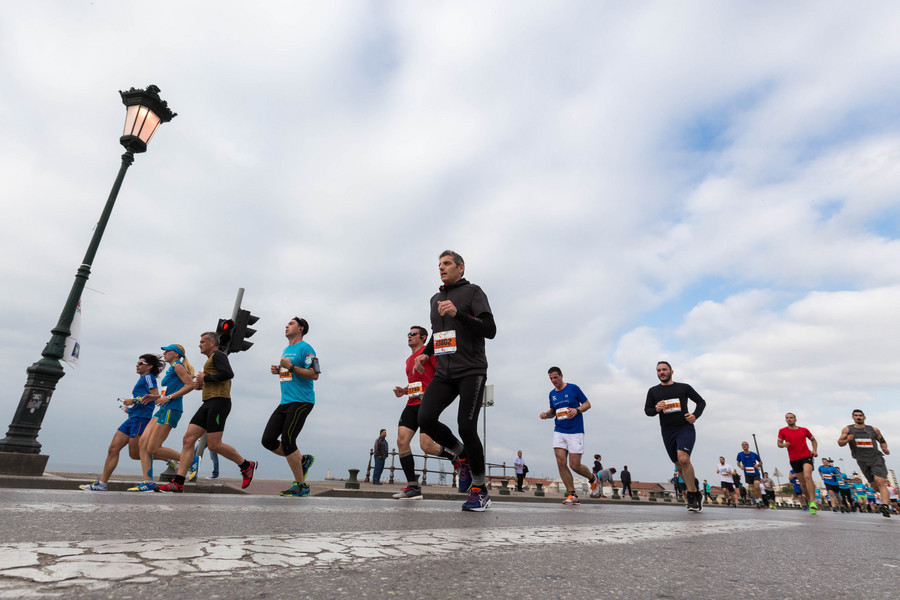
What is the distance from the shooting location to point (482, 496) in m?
4.60

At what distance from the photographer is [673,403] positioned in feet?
26.6

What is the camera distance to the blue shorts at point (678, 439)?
787 cm

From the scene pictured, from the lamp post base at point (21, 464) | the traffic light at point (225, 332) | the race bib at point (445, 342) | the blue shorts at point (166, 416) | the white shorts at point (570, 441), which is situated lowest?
the lamp post base at point (21, 464)

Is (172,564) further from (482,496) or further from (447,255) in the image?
(447,255)

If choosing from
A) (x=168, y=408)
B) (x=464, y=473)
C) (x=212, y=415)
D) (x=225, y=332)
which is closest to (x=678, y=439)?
(x=464, y=473)

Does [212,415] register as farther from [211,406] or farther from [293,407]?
[293,407]

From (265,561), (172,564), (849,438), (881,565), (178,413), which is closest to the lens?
(172,564)

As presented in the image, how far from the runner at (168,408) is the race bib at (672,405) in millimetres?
6733

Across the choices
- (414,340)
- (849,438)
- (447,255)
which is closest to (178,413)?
(414,340)

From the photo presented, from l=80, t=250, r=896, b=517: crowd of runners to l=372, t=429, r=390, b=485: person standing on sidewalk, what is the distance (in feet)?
31.0

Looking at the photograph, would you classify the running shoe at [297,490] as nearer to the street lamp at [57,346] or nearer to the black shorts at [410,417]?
the black shorts at [410,417]

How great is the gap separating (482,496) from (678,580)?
309cm

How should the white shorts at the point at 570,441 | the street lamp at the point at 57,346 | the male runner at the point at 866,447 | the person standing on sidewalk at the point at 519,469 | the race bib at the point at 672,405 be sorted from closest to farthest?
the street lamp at the point at 57,346 < the race bib at the point at 672,405 < the white shorts at the point at 570,441 < the male runner at the point at 866,447 < the person standing on sidewalk at the point at 519,469

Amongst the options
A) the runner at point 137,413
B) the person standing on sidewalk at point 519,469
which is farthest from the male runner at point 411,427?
the person standing on sidewalk at point 519,469
